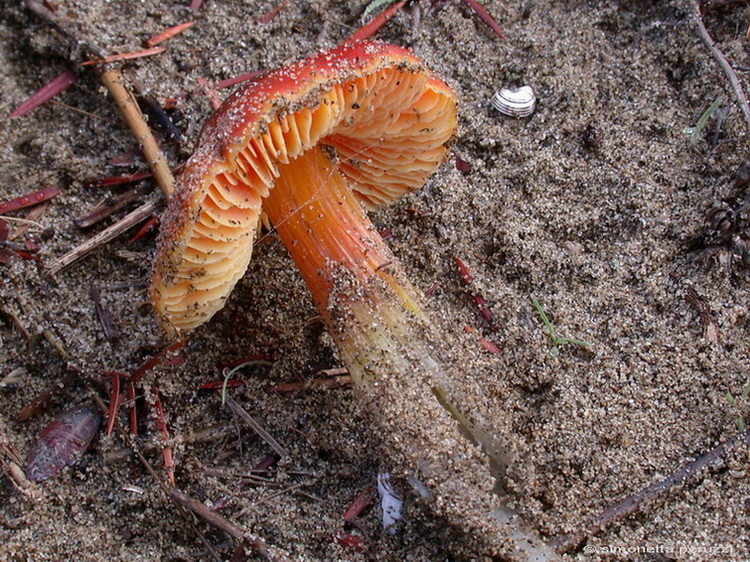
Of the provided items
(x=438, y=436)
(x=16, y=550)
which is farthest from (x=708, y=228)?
(x=16, y=550)

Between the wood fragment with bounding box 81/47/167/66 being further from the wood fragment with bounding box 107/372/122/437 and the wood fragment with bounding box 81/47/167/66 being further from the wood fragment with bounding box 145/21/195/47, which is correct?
the wood fragment with bounding box 107/372/122/437

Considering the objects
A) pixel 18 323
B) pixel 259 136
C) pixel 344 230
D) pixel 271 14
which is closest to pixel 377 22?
pixel 271 14

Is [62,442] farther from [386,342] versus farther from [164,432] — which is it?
[386,342]

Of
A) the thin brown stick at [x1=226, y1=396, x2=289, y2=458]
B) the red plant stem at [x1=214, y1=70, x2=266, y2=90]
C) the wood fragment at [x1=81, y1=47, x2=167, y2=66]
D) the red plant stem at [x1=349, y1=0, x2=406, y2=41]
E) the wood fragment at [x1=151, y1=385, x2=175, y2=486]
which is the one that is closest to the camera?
the wood fragment at [x1=151, y1=385, x2=175, y2=486]

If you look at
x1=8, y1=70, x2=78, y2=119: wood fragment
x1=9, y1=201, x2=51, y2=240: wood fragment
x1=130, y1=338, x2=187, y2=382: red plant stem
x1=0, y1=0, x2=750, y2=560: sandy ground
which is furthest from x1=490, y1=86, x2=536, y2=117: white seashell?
x1=9, y1=201, x2=51, y2=240: wood fragment

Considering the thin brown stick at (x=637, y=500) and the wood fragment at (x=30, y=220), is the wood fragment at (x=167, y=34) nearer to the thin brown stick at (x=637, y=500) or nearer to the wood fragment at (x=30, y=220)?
the wood fragment at (x=30, y=220)

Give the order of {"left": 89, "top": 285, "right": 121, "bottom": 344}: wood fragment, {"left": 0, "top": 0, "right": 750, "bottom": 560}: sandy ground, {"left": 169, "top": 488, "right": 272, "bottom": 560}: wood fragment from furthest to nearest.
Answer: {"left": 89, "top": 285, "right": 121, "bottom": 344}: wood fragment → {"left": 0, "top": 0, "right": 750, "bottom": 560}: sandy ground → {"left": 169, "top": 488, "right": 272, "bottom": 560}: wood fragment

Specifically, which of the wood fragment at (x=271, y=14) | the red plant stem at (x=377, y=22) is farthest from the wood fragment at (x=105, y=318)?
the red plant stem at (x=377, y=22)
